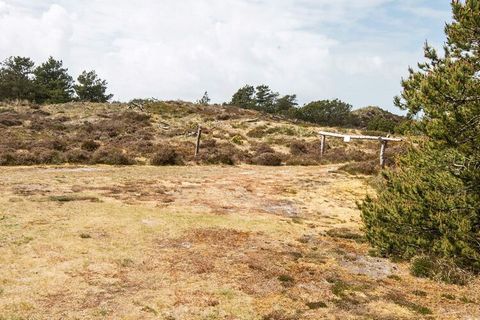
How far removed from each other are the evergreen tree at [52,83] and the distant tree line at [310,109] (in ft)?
121

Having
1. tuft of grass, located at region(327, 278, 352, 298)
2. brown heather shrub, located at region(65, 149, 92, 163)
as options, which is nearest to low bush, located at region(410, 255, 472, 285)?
tuft of grass, located at region(327, 278, 352, 298)

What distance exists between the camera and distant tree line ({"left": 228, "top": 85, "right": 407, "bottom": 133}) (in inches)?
3383

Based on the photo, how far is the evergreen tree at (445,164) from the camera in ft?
31.7

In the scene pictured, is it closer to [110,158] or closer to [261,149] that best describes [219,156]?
[261,149]

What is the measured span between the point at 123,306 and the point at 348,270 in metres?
6.11

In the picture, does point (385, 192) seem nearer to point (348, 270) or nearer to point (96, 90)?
point (348, 270)

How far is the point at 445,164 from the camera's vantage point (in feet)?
34.2

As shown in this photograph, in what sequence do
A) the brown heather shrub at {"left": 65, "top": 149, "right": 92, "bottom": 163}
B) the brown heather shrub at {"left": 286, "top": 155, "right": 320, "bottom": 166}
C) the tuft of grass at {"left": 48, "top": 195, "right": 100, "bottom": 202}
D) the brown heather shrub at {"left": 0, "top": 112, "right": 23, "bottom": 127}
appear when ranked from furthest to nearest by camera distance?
the brown heather shrub at {"left": 0, "top": 112, "right": 23, "bottom": 127} → the brown heather shrub at {"left": 286, "top": 155, "right": 320, "bottom": 166} → the brown heather shrub at {"left": 65, "top": 149, "right": 92, "bottom": 163} → the tuft of grass at {"left": 48, "top": 195, "right": 100, "bottom": 202}

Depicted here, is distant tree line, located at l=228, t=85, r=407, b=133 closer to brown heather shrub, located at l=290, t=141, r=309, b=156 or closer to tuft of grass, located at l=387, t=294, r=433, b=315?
brown heather shrub, located at l=290, t=141, r=309, b=156

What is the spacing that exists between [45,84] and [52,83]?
5.15 feet

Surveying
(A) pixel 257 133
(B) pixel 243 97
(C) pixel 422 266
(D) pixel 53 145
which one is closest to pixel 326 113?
(B) pixel 243 97

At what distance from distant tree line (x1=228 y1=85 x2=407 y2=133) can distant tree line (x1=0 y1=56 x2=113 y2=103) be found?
103 feet

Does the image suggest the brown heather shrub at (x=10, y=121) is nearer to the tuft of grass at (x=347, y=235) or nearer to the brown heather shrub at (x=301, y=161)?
the brown heather shrub at (x=301, y=161)

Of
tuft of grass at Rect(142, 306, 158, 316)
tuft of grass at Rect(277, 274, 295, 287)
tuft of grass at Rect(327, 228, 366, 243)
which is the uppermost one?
tuft of grass at Rect(327, 228, 366, 243)
